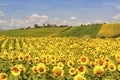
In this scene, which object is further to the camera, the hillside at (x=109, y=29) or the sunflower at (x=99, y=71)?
the hillside at (x=109, y=29)

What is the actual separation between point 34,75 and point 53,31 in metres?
119

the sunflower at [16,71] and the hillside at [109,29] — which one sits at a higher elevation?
the sunflower at [16,71]

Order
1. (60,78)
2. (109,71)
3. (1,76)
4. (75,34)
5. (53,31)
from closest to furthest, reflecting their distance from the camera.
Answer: (1,76) < (60,78) < (109,71) < (75,34) < (53,31)

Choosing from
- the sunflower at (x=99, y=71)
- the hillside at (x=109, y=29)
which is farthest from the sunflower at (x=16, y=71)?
the hillside at (x=109, y=29)

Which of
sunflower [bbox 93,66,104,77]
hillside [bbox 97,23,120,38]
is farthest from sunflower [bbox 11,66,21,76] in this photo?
hillside [bbox 97,23,120,38]

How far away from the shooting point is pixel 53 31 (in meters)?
128

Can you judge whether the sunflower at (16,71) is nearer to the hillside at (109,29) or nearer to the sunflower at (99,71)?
the sunflower at (99,71)

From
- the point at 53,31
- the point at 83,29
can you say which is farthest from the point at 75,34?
the point at 53,31

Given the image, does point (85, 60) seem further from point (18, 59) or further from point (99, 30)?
point (99, 30)

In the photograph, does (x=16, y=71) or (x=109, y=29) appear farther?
(x=109, y=29)

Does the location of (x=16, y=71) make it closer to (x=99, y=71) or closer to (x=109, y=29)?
(x=99, y=71)

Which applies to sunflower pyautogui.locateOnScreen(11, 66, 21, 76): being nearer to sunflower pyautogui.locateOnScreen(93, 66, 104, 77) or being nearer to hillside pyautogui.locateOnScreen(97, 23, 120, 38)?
sunflower pyautogui.locateOnScreen(93, 66, 104, 77)

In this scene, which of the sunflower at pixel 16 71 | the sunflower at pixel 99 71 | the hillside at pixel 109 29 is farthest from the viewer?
the hillside at pixel 109 29

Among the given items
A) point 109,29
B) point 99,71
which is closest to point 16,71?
point 99,71
